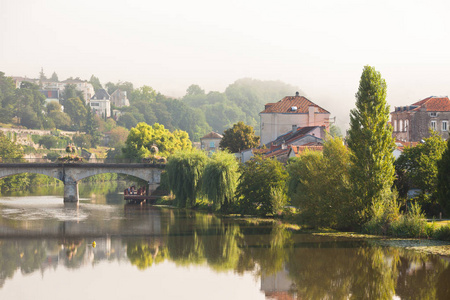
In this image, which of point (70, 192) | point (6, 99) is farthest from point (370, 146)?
point (6, 99)

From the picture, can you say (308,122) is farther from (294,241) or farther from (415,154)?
(294,241)

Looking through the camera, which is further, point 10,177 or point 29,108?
point 29,108

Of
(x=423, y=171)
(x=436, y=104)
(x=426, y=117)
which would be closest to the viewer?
(x=423, y=171)

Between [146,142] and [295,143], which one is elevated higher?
[146,142]

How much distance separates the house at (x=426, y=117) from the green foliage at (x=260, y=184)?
41.5 meters

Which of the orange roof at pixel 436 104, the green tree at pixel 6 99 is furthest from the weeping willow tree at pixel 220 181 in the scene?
the green tree at pixel 6 99

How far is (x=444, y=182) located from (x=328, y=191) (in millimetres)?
8052

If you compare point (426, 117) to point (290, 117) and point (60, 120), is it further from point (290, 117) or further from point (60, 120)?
point (60, 120)

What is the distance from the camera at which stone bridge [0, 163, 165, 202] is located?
3169 inches

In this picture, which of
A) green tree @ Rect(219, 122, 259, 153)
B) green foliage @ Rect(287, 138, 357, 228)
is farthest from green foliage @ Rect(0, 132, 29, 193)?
green foliage @ Rect(287, 138, 357, 228)

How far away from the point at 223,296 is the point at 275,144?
60803mm

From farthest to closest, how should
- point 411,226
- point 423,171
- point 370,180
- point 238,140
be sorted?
1. point 238,140
2. point 423,171
3. point 370,180
4. point 411,226

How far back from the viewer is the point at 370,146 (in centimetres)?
4356

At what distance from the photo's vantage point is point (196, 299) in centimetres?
2770
